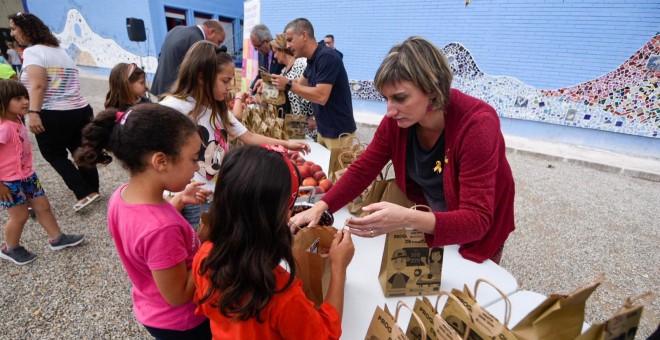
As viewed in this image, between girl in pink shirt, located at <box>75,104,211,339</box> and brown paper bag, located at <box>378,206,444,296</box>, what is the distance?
27.3 inches

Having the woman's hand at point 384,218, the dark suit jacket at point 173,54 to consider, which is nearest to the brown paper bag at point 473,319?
the woman's hand at point 384,218

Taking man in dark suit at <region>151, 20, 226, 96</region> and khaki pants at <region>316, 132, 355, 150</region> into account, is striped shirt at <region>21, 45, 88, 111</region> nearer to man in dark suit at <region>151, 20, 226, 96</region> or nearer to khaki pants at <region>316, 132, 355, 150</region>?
man in dark suit at <region>151, 20, 226, 96</region>

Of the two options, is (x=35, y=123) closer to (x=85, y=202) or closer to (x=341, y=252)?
(x=85, y=202)

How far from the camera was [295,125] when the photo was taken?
10.1 feet

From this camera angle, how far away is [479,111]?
125 centimetres

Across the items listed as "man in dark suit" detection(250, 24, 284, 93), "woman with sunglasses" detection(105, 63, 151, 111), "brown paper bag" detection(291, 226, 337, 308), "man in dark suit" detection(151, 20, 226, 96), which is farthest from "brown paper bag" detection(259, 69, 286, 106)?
"brown paper bag" detection(291, 226, 337, 308)

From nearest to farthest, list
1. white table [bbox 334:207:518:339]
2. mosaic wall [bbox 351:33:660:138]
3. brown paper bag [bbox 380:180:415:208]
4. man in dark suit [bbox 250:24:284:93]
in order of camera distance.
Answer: white table [bbox 334:207:518:339] < brown paper bag [bbox 380:180:415:208] < man in dark suit [bbox 250:24:284:93] < mosaic wall [bbox 351:33:660:138]

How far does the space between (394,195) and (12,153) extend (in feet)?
8.50

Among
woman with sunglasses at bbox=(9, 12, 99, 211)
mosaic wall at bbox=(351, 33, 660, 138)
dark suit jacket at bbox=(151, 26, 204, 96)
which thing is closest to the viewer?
woman with sunglasses at bbox=(9, 12, 99, 211)

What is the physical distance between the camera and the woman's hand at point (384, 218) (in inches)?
43.8

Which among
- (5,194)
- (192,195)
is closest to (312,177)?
(192,195)

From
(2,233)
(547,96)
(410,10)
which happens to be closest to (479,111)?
(2,233)

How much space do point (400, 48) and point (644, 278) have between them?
3325 millimetres

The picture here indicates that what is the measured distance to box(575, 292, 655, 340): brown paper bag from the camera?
74 centimetres
